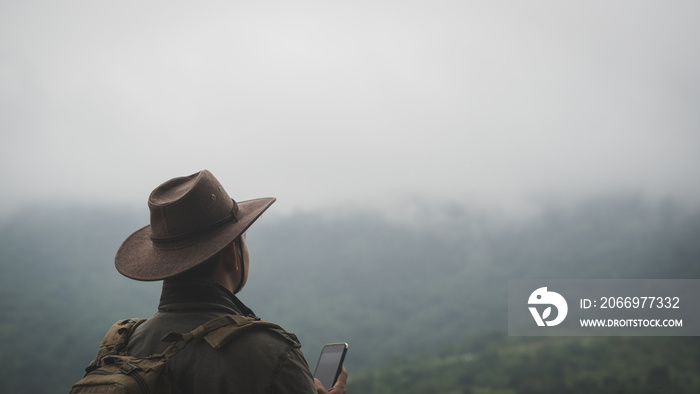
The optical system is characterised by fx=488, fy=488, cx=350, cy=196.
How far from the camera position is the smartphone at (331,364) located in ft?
6.34

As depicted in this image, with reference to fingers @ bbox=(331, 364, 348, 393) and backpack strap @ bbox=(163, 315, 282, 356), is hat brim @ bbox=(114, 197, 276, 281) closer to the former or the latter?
backpack strap @ bbox=(163, 315, 282, 356)

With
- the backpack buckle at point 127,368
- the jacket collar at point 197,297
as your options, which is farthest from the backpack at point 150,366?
the jacket collar at point 197,297

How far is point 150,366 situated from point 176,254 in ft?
1.55

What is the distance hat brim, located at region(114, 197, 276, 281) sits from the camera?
1.78m

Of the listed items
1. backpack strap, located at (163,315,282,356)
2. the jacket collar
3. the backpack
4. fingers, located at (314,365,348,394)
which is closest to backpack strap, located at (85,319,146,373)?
the backpack

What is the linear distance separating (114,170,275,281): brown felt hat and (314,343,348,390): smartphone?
0.64 m

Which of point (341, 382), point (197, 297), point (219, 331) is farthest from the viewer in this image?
point (341, 382)

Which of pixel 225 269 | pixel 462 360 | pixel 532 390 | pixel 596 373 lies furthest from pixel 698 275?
pixel 225 269

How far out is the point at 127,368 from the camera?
144cm

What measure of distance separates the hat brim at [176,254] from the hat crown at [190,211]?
0.13 ft

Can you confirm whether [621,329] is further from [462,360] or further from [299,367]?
[299,367]

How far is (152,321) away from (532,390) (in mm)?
32137

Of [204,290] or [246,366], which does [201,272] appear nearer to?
[204,290]

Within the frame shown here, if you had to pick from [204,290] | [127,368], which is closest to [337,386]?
[204,290]
